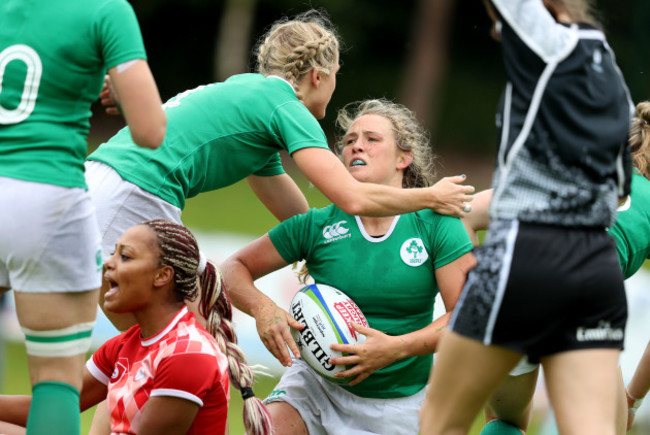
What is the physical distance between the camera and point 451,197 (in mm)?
3963

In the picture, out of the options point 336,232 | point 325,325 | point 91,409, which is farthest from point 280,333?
point 91,409

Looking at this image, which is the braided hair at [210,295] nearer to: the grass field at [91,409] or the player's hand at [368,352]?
the player's hand at [368,352]

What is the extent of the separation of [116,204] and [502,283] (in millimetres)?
1817

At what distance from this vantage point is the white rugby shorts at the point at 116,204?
4.01m

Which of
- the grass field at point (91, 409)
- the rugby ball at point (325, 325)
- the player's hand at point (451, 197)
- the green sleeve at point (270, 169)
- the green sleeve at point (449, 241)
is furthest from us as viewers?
the grass field at point (91, 409)

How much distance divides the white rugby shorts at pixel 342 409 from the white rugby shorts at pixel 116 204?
3.04 ft

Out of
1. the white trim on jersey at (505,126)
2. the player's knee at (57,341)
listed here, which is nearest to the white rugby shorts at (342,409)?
the player's knee at (57,341)

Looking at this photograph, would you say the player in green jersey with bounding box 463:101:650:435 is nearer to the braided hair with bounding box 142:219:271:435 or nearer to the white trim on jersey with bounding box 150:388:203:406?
the braided hair with bounding box 142:219:271:435

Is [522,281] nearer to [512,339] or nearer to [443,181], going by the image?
[512,339]

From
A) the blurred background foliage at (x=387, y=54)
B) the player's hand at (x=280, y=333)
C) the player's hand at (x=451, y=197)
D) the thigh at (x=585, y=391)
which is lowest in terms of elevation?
the blurred background foliage at (x=387, y=54)

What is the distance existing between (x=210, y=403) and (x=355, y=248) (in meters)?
1.01

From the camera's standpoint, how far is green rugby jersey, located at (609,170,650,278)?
14.1 ft

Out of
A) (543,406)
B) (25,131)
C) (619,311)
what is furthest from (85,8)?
(543,406)

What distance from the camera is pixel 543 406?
271 inches
